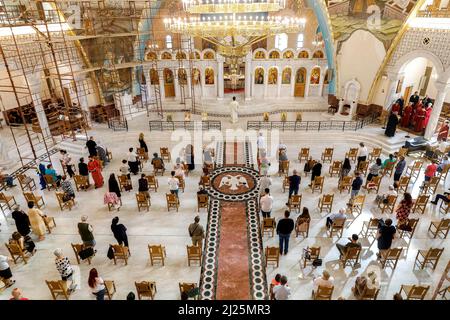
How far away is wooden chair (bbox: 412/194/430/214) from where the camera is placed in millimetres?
9188

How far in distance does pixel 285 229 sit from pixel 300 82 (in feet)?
43.7

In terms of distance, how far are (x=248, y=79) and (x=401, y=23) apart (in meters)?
7.79

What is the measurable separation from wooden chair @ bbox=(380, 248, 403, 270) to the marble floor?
16cm

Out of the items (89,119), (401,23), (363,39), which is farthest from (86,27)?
(401,23)

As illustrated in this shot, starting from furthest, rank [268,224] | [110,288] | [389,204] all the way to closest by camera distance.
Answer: [389,204]
[268,224]
[110,288]

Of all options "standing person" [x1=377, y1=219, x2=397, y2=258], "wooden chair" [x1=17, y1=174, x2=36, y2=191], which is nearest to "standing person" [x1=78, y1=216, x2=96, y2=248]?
"wooden chair" [x1=17, y1=174, x2=36, y2=191]

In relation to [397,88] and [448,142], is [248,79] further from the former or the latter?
[448,142]

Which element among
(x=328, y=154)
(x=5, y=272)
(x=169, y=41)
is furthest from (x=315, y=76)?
(x=5, y=272)

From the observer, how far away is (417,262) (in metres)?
7.58

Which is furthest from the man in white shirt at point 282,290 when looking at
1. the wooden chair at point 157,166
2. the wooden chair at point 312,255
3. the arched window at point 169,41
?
the arched window at point 169,41

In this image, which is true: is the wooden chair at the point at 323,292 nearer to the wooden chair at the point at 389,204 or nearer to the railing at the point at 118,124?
the wooden chair at the point at 389,204

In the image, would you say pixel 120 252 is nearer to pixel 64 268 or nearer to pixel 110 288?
pixel 110 288

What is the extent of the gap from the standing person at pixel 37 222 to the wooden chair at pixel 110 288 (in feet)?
10.2

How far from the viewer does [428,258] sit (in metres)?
7.16
